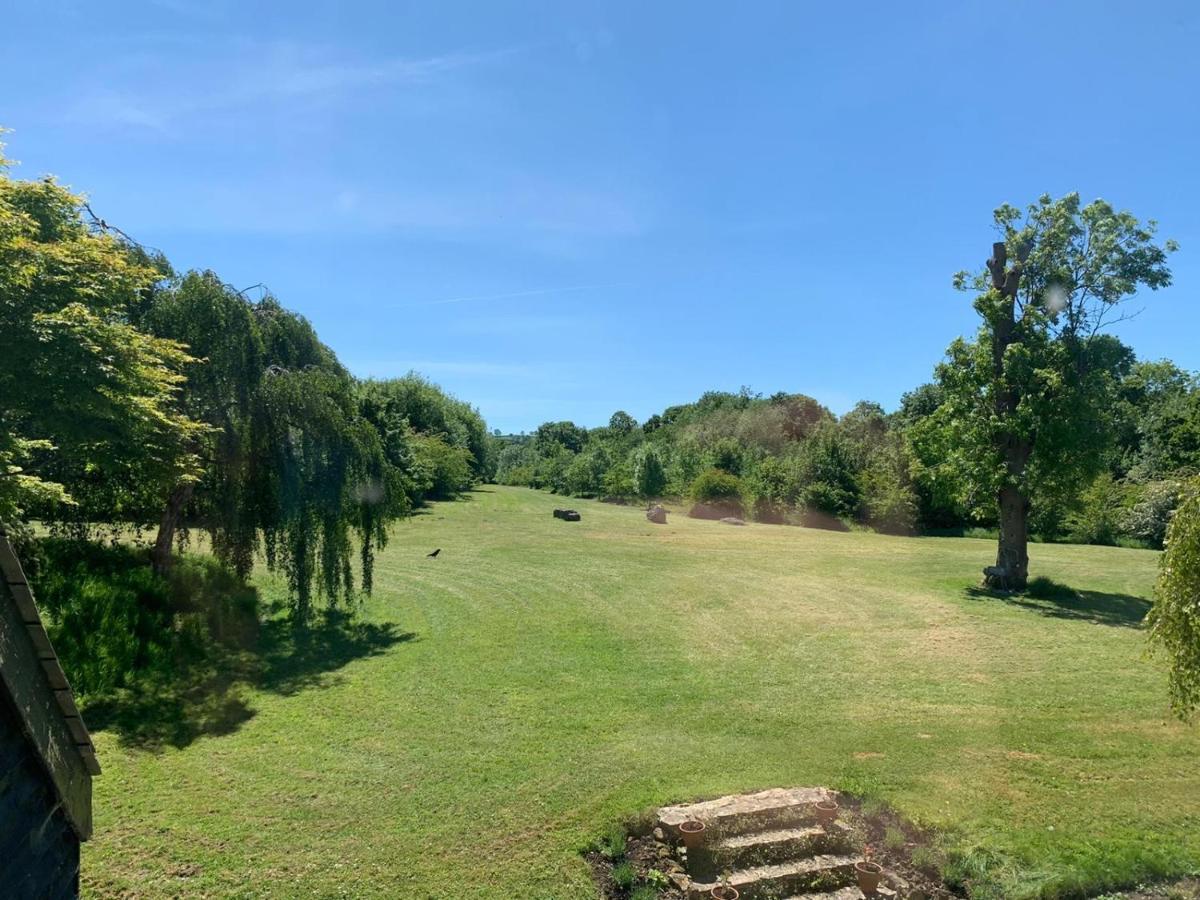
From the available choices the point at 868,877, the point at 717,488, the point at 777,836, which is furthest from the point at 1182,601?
the point at 717,488

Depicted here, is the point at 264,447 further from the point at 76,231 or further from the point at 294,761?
the point at 294,761

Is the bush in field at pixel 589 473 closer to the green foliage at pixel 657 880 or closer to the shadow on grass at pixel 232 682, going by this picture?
the shadow on grass at pixel 232 682

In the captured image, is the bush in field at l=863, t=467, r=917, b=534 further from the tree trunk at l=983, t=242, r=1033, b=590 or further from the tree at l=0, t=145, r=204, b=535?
the tree at l=0, t=145, r=204, b=535

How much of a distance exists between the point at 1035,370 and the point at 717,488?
28.0 m

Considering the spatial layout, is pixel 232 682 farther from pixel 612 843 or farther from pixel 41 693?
pixel 41 693

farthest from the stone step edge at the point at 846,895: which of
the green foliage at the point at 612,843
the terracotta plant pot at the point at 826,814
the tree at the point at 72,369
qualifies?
the tree at the point at 72,369

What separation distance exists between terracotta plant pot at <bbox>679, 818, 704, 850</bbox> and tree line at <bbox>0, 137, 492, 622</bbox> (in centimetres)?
672

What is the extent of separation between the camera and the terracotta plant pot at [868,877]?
5594mm

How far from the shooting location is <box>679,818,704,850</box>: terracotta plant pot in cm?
592

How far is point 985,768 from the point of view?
25.1ft

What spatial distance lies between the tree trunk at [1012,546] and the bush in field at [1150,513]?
14.4m

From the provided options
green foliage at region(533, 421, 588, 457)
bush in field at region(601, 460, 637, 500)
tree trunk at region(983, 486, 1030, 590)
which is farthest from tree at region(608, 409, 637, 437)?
tree trunk at region(983, 486, 1030, 590)

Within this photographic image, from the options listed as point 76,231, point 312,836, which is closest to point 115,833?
point 312,836

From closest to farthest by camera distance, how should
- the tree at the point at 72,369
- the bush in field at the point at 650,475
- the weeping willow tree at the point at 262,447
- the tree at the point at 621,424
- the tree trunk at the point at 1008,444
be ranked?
the tree at the point at 72,369, the weeping willow tree at the point at 262,447, the tree trunk at the point at 1008,444, the bush in field at the point at 650,475, the tree at the point at 621,424
